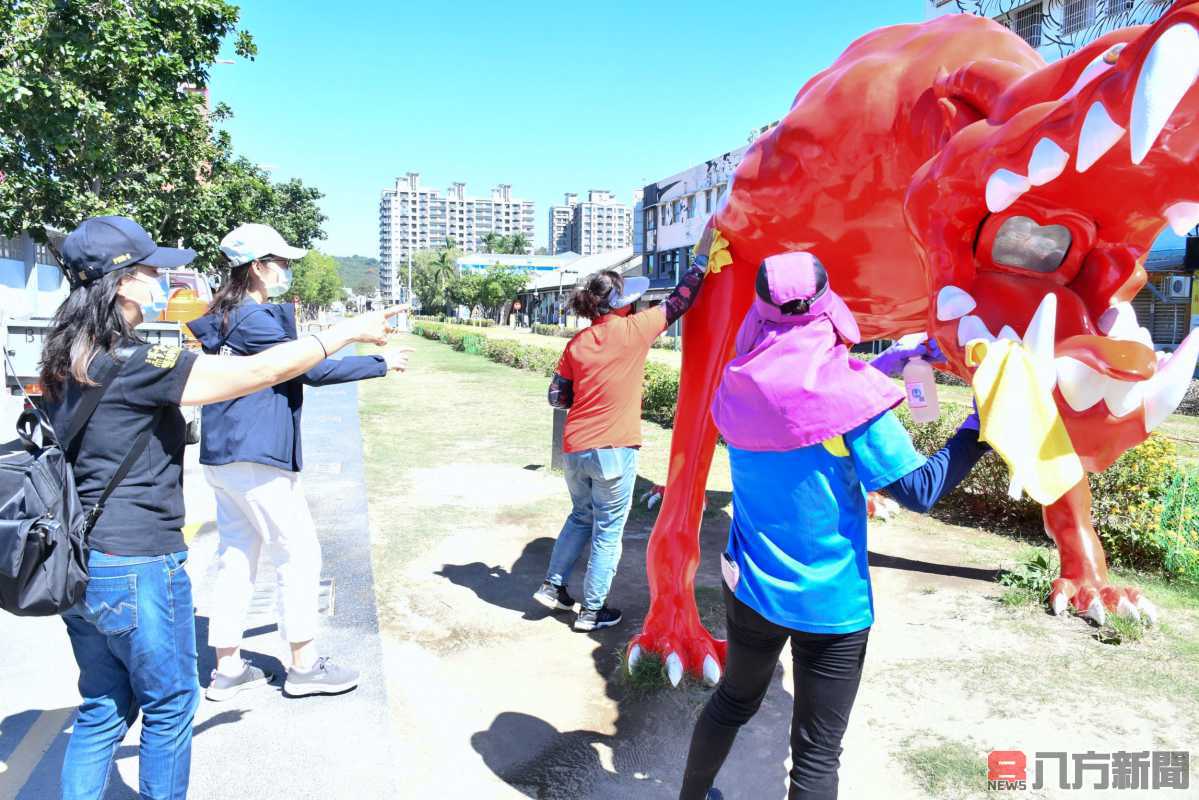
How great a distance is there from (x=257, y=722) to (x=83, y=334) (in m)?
1.77

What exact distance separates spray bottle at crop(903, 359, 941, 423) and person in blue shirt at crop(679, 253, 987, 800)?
32 centimetres

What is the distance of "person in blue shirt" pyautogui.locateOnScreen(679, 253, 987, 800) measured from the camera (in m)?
1.83

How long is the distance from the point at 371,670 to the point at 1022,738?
257 cm

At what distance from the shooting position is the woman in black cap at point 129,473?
2.02m

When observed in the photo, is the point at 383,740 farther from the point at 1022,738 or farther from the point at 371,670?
the point at 1022,738

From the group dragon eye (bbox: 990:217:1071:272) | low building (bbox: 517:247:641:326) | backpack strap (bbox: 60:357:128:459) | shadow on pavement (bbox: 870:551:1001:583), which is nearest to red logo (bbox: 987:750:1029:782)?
dragon eye (bbox: 990:217:1071:272)

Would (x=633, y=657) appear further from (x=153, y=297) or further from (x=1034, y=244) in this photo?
(x=153, y=297)

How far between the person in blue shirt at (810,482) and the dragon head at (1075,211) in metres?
0.35

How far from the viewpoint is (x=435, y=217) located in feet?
562

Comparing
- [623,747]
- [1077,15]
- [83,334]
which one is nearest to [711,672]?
[623,747]

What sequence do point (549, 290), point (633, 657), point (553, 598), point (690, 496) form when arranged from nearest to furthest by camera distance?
1. point (633, 657)
2. point (690, 496)
3. point (553, 598)
4. point (549, 290)

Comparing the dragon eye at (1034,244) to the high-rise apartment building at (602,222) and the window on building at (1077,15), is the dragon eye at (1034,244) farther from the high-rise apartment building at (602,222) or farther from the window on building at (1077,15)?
the high-rise apartment building at (602,222)

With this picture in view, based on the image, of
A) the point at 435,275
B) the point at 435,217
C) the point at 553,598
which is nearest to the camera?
the point at 553,598

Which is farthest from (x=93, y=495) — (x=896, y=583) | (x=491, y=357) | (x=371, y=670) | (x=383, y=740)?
(x=491, y=357)
